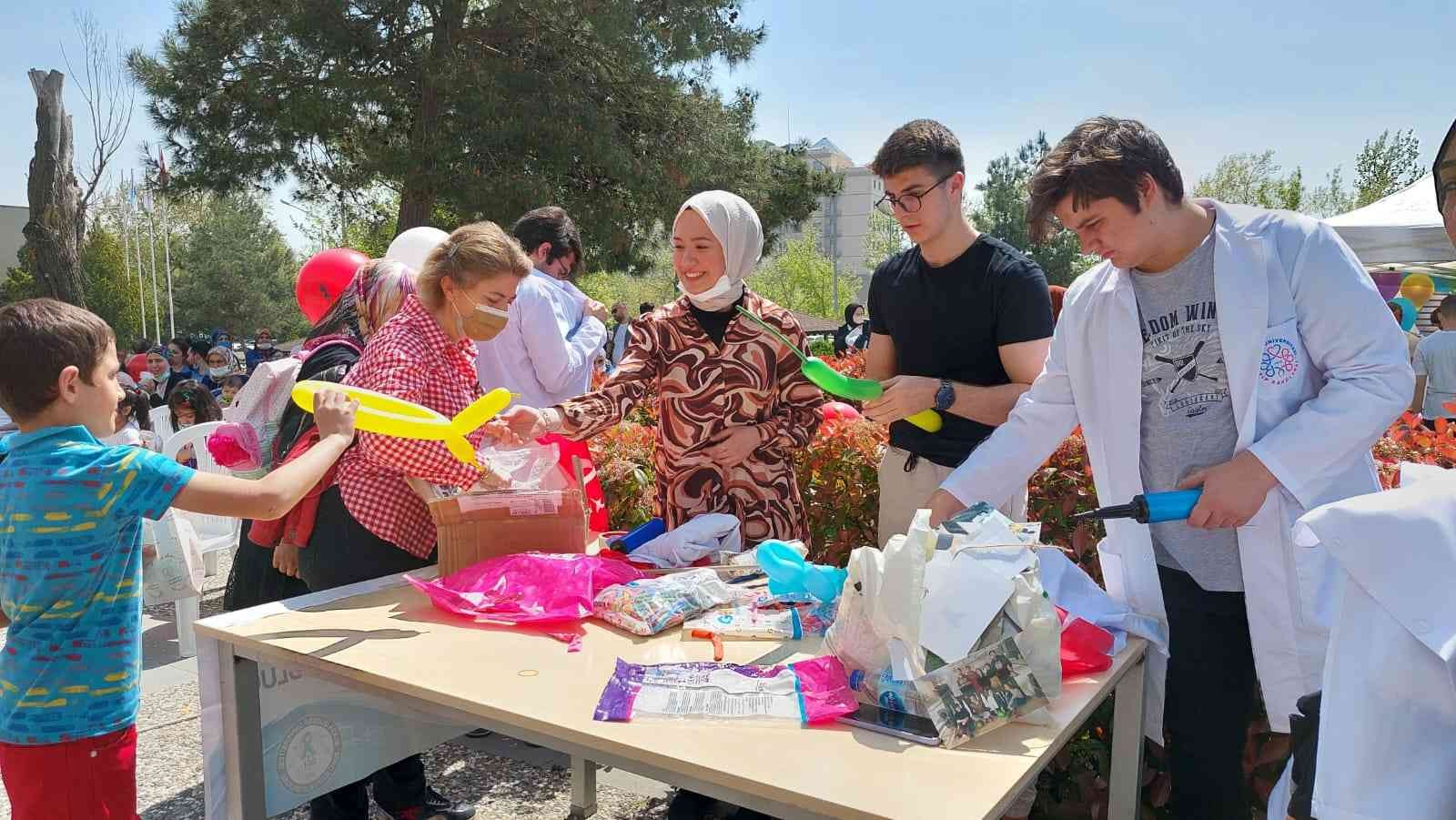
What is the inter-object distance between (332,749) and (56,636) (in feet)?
2.33

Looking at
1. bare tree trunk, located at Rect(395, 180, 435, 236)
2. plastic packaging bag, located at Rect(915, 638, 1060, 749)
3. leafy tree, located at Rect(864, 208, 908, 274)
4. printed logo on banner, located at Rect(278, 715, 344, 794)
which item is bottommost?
printed logo on banner, located at Rect(278, 715, 344, 794)

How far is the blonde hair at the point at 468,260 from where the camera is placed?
2.31 m

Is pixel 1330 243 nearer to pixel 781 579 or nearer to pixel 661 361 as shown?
pixel 781 579

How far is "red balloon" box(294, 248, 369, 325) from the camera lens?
126 inches

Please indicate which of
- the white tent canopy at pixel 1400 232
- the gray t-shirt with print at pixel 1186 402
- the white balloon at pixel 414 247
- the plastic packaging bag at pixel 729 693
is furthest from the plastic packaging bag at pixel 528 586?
the white tent canopy at pixel 1400 232

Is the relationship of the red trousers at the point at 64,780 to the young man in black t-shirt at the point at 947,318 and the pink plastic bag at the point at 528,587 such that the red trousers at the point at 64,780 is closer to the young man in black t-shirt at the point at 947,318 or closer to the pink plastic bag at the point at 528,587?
the pink plastic bag at the point at 528,587

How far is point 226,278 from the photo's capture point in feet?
139

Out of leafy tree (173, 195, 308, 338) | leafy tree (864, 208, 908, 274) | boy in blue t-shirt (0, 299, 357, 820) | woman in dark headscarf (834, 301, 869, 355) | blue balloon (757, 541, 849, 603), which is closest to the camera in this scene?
boy in blue t-shirt (0, 299, 357, 820)

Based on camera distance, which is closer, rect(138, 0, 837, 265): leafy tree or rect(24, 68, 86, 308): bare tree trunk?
rect(138, 0, 837, 265): leafy tree

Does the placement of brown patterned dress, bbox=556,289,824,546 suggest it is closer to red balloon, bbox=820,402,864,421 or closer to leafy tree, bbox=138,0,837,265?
red balloon, bbox=820,402,864,421

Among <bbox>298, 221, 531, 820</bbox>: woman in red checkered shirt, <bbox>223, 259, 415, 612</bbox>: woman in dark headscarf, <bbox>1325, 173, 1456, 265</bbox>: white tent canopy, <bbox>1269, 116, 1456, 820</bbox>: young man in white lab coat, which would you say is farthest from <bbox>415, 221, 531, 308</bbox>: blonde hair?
<bbox>1325, 173, 1456, 265</bbox>: white tent canopy

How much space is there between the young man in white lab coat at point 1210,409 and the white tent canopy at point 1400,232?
813cm

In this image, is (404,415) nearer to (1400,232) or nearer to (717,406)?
(717,406)

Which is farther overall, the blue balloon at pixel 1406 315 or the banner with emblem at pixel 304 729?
the blue balloon at pixel 1406 315
